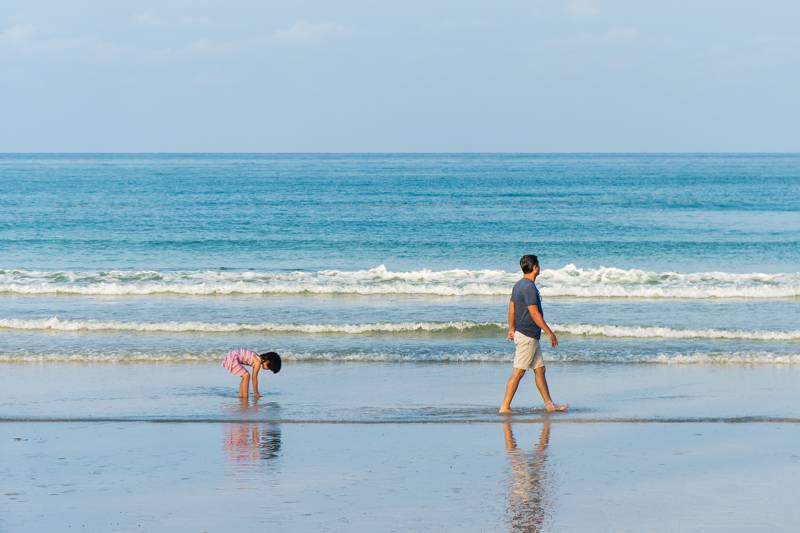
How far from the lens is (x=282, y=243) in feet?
116

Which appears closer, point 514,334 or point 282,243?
point 514,334

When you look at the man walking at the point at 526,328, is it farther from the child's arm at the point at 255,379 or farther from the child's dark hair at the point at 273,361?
the child's arm at the point at 255,379

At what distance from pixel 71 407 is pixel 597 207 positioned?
4331cm
